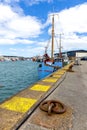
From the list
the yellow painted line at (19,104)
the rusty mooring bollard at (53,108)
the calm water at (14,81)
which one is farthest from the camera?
the calm water at (14,81)

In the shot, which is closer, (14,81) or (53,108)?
(53,108)

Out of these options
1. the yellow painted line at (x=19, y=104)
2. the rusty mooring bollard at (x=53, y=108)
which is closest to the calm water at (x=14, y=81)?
the yellow painted line at (x=19, y=104)

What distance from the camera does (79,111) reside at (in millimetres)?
5484

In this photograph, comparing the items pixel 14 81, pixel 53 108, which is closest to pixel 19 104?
pixel 53 108

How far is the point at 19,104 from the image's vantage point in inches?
220

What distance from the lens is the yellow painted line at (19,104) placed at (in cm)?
516

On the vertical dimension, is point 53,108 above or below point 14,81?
above

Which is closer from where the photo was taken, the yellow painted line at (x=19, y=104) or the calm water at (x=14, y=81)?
the yellow painted line at (x=19, y=104)

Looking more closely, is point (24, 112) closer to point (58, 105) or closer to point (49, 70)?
point (58, 105)

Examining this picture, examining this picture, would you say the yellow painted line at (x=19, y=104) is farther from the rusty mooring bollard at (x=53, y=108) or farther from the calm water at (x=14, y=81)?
the calm water at (x=14, y=81)

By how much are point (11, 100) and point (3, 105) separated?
1.93 ft

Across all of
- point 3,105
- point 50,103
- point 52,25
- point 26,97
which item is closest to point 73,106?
point 50,103

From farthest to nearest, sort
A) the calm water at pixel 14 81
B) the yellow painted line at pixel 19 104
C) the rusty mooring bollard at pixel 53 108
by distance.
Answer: the calm water at pixel 14 81 → the yellow painted line at pixel 19 104 → the rusty mooring bollard at pixel 53 108

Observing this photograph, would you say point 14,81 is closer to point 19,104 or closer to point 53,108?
point 19,104
